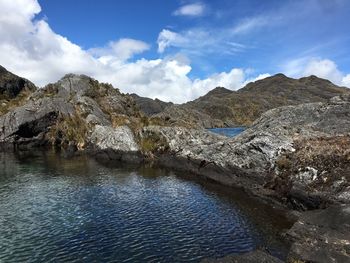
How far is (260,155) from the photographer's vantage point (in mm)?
59344

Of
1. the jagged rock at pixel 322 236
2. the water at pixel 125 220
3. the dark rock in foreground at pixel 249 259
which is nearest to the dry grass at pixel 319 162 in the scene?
the water at pixel 125 220

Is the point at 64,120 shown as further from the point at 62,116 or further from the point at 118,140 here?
the point at 118,140

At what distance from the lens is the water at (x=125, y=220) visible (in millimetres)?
34094

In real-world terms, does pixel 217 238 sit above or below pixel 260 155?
below

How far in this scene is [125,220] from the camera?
43188 millimetres

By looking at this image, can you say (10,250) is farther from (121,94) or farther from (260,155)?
(121,94)

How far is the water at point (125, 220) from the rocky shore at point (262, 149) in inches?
152

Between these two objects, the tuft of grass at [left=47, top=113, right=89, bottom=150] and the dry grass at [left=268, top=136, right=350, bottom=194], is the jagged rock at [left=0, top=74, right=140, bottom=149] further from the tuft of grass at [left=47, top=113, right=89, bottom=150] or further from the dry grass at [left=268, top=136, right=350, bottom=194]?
the dry grass at [left=268, top=136, right=350, bottom=194]

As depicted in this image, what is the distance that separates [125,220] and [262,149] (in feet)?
88.4

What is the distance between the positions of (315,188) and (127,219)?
23669 millimetres

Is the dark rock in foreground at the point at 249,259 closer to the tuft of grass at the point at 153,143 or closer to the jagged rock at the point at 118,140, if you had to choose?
the tuft of grass at the point at 153,143

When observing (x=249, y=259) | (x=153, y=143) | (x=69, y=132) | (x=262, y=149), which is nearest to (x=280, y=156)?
(x=262, y=149)

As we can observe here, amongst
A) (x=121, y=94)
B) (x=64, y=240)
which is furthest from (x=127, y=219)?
(x=121, y=94)

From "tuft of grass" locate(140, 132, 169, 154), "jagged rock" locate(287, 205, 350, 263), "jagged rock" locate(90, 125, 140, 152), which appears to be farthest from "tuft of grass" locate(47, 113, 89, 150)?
"jagged rock" locate(287, 205, 350, 263)
